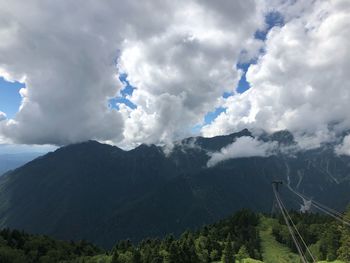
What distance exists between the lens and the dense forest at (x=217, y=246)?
14025cm

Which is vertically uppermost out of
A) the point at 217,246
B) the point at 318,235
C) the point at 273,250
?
the point at 318,235

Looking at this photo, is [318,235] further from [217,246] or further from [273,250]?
[217,246]

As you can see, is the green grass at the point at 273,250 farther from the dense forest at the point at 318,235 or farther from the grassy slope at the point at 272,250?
the dense forest at the point at 318,235

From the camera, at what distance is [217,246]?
149125 mm

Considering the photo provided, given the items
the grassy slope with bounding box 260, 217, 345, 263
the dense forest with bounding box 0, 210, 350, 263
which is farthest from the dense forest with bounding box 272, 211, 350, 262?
the grassy slope with bounding box 260, 217, 345, 263

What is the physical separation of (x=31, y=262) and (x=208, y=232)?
82690 millimetres

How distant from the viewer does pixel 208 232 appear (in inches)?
7264

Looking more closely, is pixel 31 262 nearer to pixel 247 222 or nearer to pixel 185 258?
pixel 185 258

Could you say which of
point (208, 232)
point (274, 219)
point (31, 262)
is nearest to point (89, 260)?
point (31, 262)

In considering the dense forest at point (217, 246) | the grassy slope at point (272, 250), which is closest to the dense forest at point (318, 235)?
the dense forest at point (217, 246)

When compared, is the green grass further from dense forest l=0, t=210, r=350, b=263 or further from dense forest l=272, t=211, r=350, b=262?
dense forest l=272, t=211, r=350, b=262

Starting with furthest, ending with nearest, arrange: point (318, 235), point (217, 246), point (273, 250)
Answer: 1. point (318, 235)
2. point (273, 250)
3. point (217, 246)

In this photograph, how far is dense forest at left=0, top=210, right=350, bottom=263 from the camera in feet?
460

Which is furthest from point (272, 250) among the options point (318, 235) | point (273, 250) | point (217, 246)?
point (217, 246)
